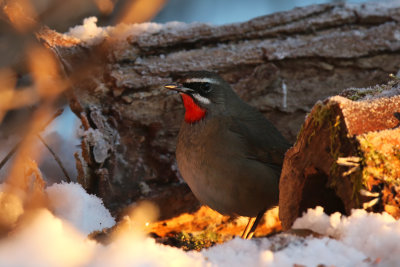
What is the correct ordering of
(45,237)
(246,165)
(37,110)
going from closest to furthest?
(45,237)
(246,165)
(37,110)

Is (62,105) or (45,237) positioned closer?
(45,237)

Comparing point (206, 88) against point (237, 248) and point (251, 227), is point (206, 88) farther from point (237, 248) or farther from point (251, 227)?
point (237, 248)

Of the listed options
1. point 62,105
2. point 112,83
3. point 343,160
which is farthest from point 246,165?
point 62,105

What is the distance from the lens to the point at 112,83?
13.0 feet

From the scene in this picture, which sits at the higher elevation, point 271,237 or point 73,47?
point 73,47

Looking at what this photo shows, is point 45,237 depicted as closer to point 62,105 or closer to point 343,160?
point 343,160

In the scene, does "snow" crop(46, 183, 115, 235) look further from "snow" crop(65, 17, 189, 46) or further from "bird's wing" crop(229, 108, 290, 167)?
"snow" crop(65, 17, 189, 46)

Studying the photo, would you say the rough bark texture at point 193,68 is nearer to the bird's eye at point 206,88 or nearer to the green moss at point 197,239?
the green moss at point 197,239

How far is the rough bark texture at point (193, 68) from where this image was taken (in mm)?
3938

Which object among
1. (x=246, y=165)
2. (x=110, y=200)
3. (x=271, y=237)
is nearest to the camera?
(x=271, y=237)

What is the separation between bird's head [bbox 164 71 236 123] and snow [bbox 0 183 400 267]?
5.28 ft

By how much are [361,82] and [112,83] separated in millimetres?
2496

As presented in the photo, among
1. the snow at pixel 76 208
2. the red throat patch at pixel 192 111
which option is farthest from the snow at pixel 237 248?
the red throat patch at pixel 192 111

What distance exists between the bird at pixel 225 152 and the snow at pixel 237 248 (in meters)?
1.28
